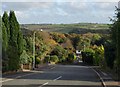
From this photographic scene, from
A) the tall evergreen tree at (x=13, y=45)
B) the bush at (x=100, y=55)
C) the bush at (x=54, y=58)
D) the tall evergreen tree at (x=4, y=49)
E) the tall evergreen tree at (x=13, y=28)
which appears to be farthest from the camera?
the bush at (x=54, y=58)

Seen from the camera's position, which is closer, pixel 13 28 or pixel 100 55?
pixel 13 28

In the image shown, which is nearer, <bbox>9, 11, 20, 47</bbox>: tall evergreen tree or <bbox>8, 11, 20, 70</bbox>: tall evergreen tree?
<bbox>8, 11, 20, 70</bbox>: tall evergreen tree

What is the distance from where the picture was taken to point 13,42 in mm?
56875

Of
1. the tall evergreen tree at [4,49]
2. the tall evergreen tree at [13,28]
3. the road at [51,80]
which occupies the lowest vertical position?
the road at [51,80]

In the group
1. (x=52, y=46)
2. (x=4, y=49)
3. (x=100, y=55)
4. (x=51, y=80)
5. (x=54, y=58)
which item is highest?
(x=52, y=46)

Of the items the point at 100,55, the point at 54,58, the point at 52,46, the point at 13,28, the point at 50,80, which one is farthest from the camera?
the point at 52,46

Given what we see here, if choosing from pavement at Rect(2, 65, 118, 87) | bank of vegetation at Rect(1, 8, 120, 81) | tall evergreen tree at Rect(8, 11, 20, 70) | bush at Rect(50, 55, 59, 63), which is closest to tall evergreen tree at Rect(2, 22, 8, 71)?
bank of vegetation at Rect(1, 8, 120, 81)

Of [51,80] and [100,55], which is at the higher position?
[100,55]

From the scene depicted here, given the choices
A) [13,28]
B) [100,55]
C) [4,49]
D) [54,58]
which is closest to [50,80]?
[4,49]

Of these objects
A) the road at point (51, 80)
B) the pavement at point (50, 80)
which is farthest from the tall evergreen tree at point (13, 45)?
the road at point (51, 80)

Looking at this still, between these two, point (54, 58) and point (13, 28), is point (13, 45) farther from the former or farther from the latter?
point (54, 58)

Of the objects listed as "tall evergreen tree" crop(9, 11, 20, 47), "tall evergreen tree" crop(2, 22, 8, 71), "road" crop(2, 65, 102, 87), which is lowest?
"road" crop(2, 65, 102, 87)

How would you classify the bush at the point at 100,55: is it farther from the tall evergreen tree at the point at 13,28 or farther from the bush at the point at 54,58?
the bush at the point at 54,58

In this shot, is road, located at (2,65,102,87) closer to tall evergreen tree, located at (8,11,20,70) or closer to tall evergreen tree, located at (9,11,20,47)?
tall evergreen tree, located at (8,11,20,70)
